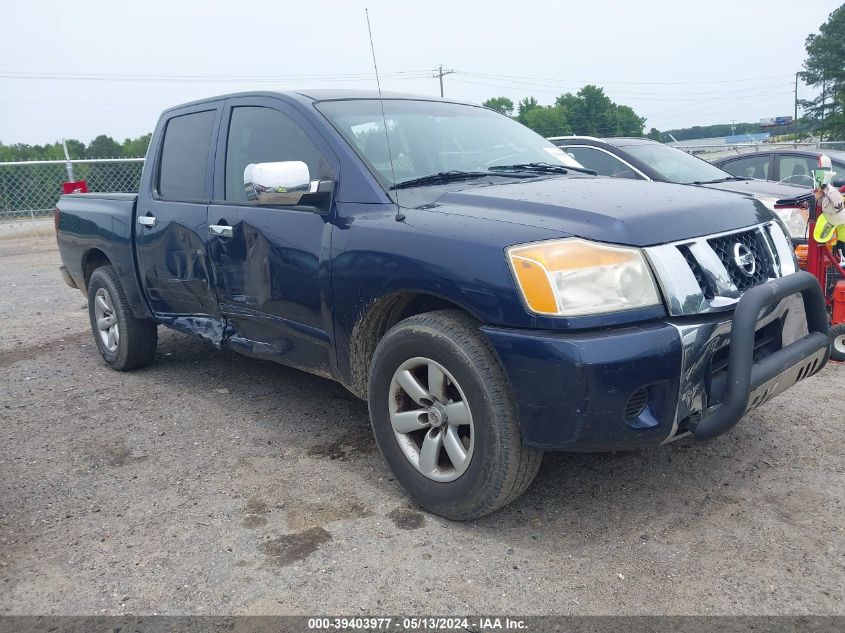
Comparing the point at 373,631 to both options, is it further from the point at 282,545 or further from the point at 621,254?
the point at 621,254

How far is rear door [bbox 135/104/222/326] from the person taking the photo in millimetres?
4066

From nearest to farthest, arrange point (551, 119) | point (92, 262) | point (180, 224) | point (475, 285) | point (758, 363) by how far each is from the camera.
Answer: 1. point (475, 285)
2. point (758, 363)
3. point (180, 224)
4. point (92, 262)
5. point (551, 119)

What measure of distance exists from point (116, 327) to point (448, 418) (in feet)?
10.7

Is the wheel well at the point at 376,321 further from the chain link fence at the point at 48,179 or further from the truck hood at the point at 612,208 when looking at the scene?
the chain link fence at the point at 48,179

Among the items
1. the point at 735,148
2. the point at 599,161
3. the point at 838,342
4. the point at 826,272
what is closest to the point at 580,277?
the point at 838,342

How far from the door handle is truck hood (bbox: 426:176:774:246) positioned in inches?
49.2

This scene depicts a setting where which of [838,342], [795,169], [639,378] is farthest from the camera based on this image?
[795,169]

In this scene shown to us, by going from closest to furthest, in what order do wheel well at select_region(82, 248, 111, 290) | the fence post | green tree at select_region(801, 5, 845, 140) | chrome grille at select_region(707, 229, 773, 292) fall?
chrome grille at select_region(707, 229, 773, 292) < wheel well at select_region(82, 248, 111, 290) < the fence post < green tree at select_region(801, 5, 845, 140)

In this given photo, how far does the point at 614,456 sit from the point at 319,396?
1851 millimetres

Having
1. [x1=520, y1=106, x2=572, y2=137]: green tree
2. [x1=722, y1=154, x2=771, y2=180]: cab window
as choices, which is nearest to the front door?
[x1=722, y1=154, x2=771, y2=180]: cab window

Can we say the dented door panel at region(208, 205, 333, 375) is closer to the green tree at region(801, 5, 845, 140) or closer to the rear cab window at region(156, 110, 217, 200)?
the rear cab window at region(156, 110, 217, 200)

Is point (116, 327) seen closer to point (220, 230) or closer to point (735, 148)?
point (220, 230)

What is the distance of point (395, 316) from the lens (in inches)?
125

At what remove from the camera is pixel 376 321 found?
316cm
